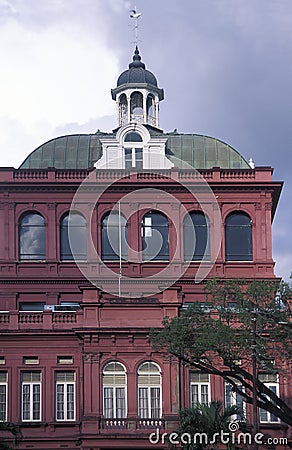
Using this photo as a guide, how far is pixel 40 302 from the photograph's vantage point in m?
70.1

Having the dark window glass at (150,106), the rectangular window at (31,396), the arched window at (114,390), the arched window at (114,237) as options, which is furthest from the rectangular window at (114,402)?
the dark window glass at (150,106)

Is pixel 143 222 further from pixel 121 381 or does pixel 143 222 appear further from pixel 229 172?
pixel 121 381

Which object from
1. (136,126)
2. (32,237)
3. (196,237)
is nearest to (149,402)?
(196,237)

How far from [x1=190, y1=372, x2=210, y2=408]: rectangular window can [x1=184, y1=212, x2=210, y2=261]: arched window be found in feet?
31.8

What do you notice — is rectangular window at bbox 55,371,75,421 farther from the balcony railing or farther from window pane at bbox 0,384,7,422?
window pane at bbox 0,384,7,422

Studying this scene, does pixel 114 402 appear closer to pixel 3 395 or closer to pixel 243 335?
pixel 3 395

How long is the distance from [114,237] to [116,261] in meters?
1.57

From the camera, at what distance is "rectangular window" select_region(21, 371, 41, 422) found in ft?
208

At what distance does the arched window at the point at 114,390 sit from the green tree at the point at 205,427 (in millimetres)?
7612

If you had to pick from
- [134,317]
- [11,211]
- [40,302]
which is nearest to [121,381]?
[134,317]

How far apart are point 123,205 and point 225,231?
614 cm

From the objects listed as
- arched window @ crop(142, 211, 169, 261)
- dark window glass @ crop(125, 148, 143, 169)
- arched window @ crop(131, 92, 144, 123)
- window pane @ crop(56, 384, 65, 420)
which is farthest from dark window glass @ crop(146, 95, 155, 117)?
window pane @ crop(56, 384, 65, 420)

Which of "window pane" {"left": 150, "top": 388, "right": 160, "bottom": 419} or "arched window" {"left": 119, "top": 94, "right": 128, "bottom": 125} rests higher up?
"arched window" {"left": 119, "top": 94, "right": 128, "bottom": 125}

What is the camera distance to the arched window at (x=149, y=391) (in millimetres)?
62062
